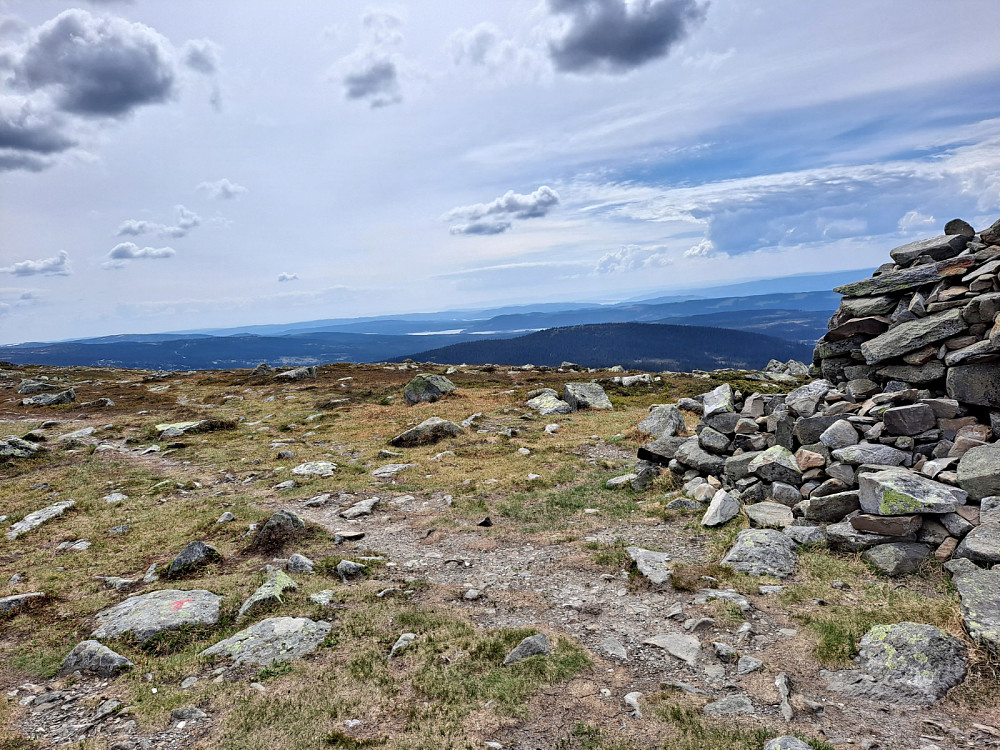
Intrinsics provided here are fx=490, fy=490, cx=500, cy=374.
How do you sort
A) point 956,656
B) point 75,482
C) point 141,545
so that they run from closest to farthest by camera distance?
point 956,656 < point 141,545 < point 75,482

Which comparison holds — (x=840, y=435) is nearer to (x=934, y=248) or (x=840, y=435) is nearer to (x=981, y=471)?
(x=981, y=471)

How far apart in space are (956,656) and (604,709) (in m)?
6.21

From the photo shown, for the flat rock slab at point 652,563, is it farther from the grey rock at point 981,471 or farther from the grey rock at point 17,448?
the grey rock at point 17,448

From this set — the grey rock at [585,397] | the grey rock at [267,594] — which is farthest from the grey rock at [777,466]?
the grey rock at [585,397]

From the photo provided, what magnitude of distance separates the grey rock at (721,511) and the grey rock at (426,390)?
115 ft

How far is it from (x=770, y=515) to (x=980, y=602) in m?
6.13

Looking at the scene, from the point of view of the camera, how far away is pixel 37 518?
68.7 feet

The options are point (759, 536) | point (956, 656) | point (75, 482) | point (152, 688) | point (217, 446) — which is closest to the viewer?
point (956, 656)

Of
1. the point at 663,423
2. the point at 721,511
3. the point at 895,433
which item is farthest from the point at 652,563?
the point at 663,423

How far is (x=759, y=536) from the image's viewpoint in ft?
47.0

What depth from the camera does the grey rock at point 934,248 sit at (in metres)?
16.5

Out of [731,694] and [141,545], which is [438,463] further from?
[731,694]

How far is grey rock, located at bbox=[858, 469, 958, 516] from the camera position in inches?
476

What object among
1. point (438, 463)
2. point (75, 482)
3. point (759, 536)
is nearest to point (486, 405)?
point (438, 463)
